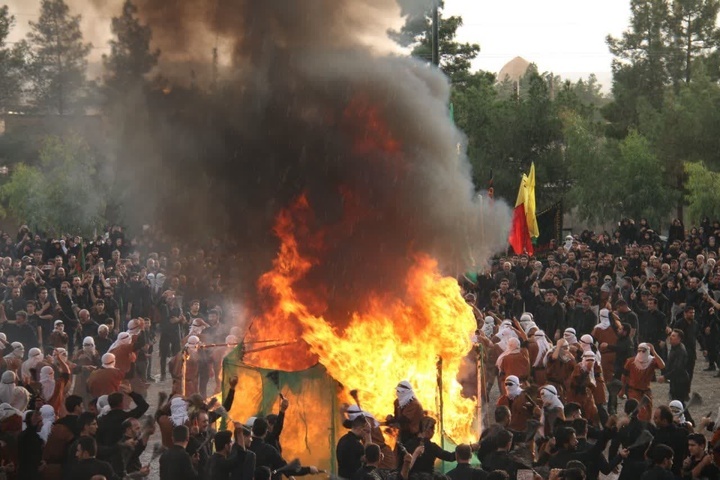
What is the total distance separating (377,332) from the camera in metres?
13.0

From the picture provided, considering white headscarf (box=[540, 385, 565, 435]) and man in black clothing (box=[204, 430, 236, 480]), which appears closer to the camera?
man in black clothing (box=[204, 430, 236, 480])

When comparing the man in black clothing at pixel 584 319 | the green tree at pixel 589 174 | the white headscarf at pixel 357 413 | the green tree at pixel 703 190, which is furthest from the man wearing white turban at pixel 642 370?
the green tree at pixel 589 174

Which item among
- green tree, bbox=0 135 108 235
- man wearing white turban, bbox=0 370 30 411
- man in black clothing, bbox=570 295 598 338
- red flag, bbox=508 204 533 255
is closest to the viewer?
man wearing white turban, bbox=0 370 30 411

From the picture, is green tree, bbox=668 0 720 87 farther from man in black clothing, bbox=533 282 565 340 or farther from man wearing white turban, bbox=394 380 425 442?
man wearing white turban, bbox=394 380 425 442

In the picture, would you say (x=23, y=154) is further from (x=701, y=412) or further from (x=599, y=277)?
(x=701, y=412)

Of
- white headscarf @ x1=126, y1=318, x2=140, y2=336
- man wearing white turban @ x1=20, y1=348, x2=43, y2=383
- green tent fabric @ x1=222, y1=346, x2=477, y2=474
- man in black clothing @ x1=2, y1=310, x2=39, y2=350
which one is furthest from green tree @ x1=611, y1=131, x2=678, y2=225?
green tent fabric @ x1=222, y1=346, x2=477, y2=474

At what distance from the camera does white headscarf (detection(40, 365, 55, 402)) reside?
13.7m

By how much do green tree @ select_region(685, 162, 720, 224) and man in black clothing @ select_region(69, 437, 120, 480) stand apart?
2953 cm

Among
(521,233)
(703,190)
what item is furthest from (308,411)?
(703,190)

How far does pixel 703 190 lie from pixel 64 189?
70.7ft

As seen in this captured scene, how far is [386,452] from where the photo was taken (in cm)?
1120

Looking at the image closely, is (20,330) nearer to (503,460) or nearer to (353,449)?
(353,449)

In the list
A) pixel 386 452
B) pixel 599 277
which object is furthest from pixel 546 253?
pixel 386 452

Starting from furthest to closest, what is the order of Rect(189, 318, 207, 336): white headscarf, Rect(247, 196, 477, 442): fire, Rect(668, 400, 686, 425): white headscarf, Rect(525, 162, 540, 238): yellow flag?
1. Rect(525, 162, 540, 238): yellow flag
2. Rect(189, 318, 207, 336): white headscarf
3. Rect(247, 196, 477, 442): fire
4. Rect(668, 400, 686, 425): white headscarf
